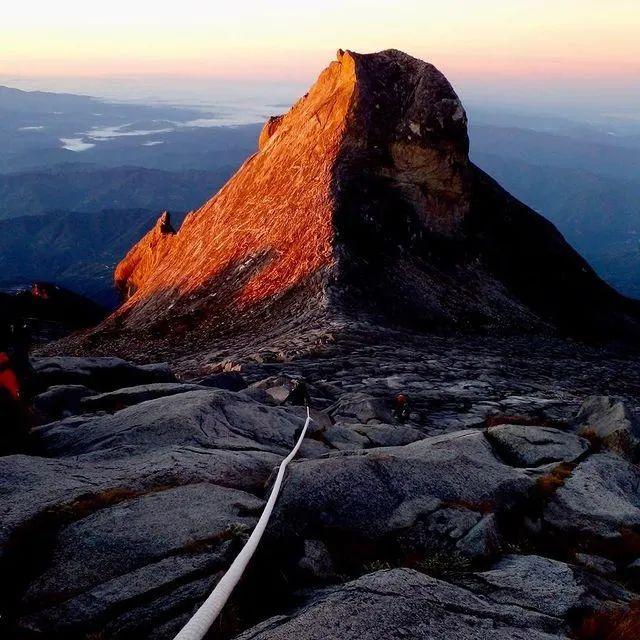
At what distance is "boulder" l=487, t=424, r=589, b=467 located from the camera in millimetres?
14531

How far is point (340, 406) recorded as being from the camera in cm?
1958

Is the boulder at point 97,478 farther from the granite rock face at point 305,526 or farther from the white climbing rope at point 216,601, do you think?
the white climbing rope at point 216,601

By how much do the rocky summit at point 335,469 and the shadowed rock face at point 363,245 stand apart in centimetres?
32

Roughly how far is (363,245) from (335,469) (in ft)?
101

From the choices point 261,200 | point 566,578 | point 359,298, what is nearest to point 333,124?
point 261,200

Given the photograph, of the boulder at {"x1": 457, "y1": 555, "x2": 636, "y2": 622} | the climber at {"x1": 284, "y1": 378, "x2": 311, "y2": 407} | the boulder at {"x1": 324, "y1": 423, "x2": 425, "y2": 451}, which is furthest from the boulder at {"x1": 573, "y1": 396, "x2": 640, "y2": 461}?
the climber at {"x1": 284, "y1": 378, "x2": 311, "y2": 407}

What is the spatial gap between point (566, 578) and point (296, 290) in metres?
29.5

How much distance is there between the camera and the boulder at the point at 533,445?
14531 mm

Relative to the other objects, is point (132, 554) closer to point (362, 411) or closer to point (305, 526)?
point (305, 526)

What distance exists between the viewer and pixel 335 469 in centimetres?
1043

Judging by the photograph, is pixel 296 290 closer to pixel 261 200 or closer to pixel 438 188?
pixel 261 200

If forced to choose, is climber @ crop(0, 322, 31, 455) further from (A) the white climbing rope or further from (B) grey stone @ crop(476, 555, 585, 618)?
(B) grey stone @ crop(476, 555, 585, 618)

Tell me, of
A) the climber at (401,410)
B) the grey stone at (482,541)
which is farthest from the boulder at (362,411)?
the grey stone at (482,541)

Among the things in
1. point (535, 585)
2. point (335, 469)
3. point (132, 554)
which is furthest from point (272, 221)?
point (535, 585)
